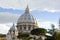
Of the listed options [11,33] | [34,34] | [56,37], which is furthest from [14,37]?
[56,37]

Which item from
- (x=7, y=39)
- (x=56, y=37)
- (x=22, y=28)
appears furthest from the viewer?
(x=22, y=28)

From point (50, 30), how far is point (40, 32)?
225 centimetres

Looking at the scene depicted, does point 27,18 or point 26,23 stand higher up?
point 27,18

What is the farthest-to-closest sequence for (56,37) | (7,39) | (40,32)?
(40,32) < (7,39) < (56,37)

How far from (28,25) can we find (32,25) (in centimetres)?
87

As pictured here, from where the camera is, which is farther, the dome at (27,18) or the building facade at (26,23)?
the dome at (27,18)

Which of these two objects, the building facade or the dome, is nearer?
the building facade

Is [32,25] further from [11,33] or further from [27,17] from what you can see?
[11,33]

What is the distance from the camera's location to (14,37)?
69.0m

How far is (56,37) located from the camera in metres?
52.4

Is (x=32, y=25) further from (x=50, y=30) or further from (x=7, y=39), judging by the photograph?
(x=7, y=39)

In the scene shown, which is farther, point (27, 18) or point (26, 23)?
point (27, 18)

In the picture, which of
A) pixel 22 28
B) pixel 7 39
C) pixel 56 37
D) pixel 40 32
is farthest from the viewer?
pixel 22 28

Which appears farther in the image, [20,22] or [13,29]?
[20,22]
